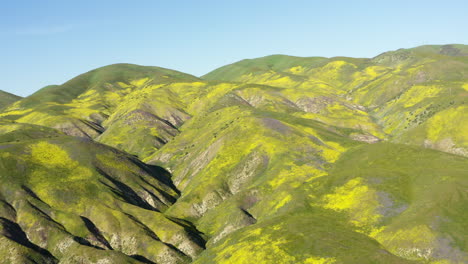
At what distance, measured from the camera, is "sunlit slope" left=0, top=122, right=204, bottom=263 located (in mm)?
123000

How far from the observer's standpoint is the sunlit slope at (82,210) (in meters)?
123

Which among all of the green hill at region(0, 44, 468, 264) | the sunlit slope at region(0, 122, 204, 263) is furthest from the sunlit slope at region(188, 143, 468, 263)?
the sunlit slope at region(0, 122, 204, 263)

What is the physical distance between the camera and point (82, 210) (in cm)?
14188

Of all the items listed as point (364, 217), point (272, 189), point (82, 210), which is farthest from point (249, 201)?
point (82, 210)

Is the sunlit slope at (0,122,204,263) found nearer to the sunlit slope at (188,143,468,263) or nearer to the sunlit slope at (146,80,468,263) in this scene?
the sunlit slope at (146,80,468,263)

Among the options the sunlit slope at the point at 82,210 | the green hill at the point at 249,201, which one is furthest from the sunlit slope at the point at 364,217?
the sunlit slope at the point at 82,210

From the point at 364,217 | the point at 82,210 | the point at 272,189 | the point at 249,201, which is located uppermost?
the point at 82,210

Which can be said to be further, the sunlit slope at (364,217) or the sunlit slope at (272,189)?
the sunlit slope at (272,189)

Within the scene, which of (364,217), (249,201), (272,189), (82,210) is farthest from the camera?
(272,189)

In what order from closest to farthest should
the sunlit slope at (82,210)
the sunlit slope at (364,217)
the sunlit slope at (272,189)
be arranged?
the sunlit slope at (364,217) → the sunlit slope at (272,189) → the sunlit slope at (82,210)

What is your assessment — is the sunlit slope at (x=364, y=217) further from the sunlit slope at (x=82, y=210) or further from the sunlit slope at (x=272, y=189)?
the sunlit slope at (x=82, y=210)

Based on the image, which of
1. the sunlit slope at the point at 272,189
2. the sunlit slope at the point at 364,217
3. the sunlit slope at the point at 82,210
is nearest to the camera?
the sunlit slope at the point at 364,217

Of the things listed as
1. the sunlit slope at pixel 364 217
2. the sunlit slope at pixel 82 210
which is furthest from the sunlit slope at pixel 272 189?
the sunlit slope at pixel 82 210

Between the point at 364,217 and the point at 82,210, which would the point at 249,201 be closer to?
the point at 364,217
